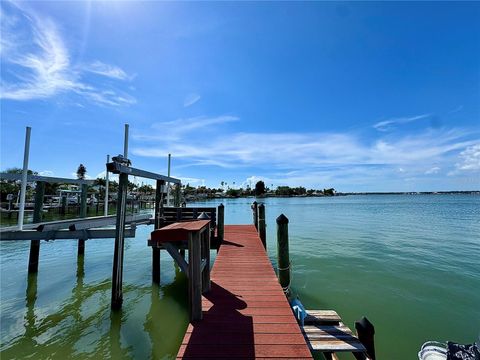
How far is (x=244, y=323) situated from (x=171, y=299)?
15.4 ft

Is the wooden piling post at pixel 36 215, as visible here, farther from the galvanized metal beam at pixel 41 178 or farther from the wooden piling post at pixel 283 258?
the wooden piling post at pixel 283 258

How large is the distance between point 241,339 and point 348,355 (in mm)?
3025

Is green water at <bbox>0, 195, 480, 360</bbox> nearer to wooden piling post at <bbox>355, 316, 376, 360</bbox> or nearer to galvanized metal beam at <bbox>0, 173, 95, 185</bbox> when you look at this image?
wooden piling post at <bbox>355, 316, 376, 360</bbox>

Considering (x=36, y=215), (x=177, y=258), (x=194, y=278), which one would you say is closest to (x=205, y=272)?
(x=194, y=278)

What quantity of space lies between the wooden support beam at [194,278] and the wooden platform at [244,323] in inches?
7.0

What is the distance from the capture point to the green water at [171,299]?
17.9 ft

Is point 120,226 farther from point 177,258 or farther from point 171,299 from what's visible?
point 177,258

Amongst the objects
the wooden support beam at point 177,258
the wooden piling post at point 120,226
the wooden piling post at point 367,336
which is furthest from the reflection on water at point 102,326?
the wooden piling post at point 367,336

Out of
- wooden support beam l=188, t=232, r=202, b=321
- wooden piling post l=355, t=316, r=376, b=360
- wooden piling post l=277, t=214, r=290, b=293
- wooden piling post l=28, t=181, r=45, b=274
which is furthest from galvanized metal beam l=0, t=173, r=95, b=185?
wooden piling post l=355, t=316, r=376, b=360

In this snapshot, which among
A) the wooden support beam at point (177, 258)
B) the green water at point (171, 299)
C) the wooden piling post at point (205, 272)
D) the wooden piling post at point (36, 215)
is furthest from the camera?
the wooden piling post at point (36, 215)

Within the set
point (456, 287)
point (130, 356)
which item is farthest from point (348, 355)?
point (456, 287)

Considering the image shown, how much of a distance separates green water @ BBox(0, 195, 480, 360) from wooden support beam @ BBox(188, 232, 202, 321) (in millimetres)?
1964

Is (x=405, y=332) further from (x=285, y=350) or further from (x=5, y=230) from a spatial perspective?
(x=5, y=230)

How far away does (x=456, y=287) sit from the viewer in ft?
29.1
